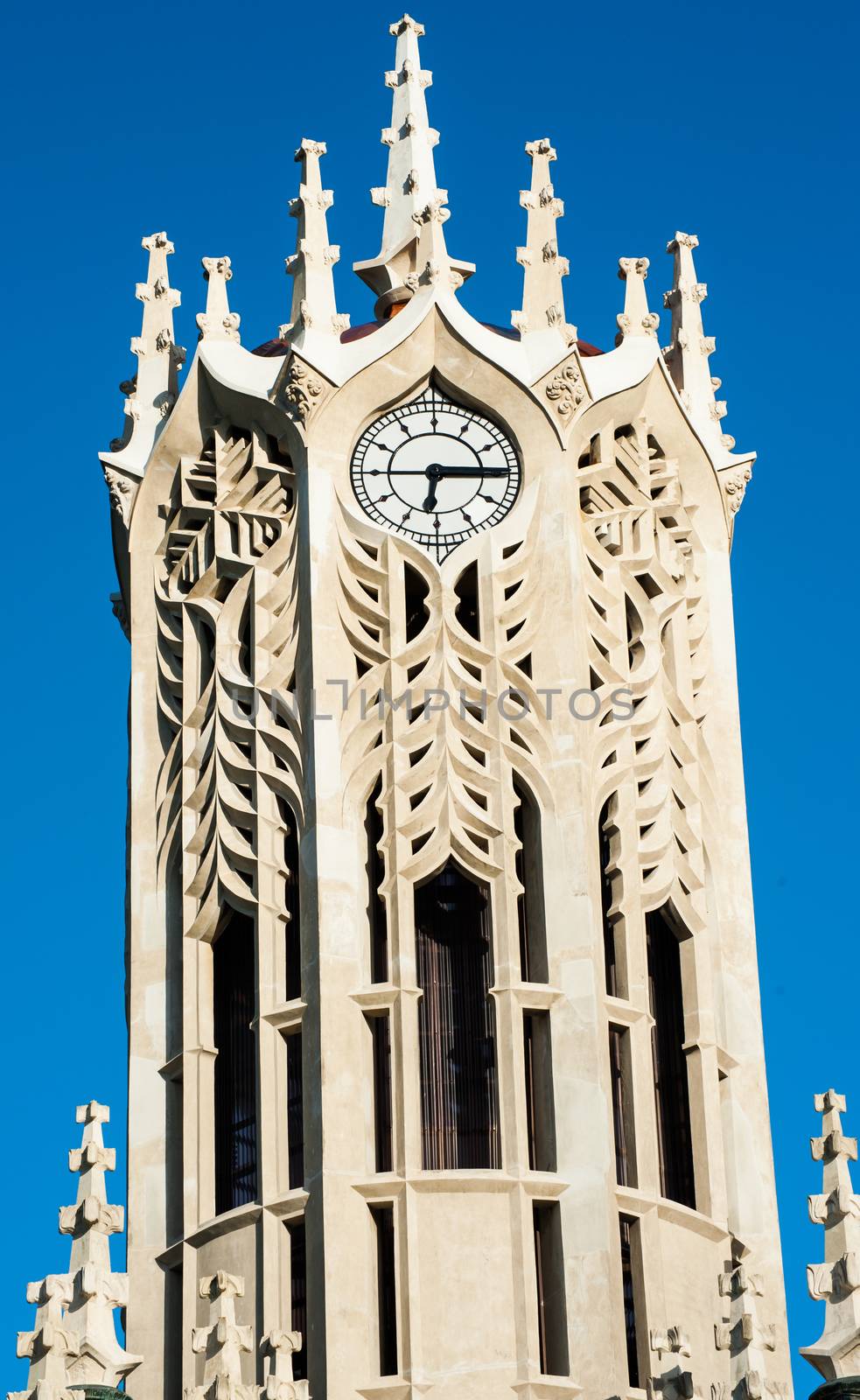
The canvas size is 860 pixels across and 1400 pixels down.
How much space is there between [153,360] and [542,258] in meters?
5.06

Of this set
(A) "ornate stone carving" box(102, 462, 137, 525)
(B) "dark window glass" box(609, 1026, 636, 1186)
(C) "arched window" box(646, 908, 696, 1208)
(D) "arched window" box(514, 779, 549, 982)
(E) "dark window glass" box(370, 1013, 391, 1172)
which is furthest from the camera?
(A) "ornate stone carving" box(102, 462, 137, 525)

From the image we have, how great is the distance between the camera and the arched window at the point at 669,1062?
171 feet

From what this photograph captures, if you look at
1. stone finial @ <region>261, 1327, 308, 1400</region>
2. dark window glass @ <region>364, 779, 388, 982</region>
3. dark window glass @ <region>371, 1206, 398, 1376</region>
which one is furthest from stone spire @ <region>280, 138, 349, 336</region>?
stone finial @ <region>261, 1327, 308, 1400</region>

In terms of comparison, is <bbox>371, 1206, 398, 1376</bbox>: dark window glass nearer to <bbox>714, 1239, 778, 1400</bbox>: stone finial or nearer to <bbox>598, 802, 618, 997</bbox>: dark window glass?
<bbox>714, 1239, 778, 1400</bbox>: stone finial

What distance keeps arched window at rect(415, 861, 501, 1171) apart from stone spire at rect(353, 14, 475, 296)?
9.19 meters

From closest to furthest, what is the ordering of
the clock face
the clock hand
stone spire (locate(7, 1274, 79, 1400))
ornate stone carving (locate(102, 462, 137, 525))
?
stone spire (locate(7, 1274, 79, 1400)) → the clock face → the clock hand → ornate stone carving (locate(102, 462, 137, 525))

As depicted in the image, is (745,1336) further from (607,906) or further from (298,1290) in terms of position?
(607,906)

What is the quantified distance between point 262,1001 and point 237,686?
4.11 metres

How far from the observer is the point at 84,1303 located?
47.1m

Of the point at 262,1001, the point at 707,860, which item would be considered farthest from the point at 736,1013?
the point at 262,1001

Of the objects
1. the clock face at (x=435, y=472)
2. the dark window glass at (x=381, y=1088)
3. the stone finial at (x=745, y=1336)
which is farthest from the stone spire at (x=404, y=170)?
the stone finial at (x=745, y=1336)

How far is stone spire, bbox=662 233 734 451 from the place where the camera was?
187 feet

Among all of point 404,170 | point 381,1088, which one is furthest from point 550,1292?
point 404,170

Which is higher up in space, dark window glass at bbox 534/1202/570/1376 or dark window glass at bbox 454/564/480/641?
dark window glass at bbox 454/564/480/641
